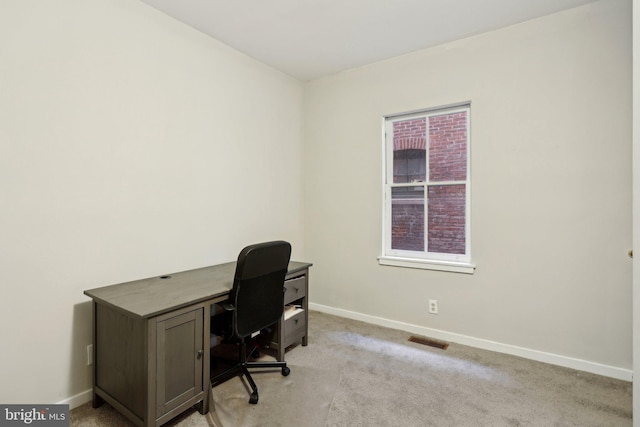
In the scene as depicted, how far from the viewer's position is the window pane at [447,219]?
9.80 feet

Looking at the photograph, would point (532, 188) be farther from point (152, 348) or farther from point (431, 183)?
point (152, 348)

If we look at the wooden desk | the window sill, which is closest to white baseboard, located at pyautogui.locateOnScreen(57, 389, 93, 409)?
the wooden desk

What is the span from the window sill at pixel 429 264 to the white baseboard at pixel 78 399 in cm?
254

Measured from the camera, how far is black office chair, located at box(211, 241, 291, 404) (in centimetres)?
198

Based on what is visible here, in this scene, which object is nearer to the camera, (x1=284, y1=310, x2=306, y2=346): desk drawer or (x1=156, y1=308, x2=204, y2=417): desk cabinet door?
(x1=156, y1=308, x2=204, y2=417): desk cabinet door

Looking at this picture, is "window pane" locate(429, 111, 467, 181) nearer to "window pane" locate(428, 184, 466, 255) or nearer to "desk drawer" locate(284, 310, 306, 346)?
"window pane" locate(428, 184, 466, 255)

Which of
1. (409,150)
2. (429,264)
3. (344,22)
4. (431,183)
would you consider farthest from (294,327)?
(344,22)

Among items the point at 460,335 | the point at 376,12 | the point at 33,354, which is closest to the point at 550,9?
the point at 376,12

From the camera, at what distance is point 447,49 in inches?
116

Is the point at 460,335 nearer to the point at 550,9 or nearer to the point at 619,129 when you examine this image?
the point at 619,129

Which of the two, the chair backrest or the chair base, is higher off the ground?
the chair backrest

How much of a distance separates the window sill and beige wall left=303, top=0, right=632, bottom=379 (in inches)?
2.5

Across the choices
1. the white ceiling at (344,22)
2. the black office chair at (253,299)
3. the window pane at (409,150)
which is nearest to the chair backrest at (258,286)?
the black office chair at (253,299)

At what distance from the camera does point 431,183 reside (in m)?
3.10
